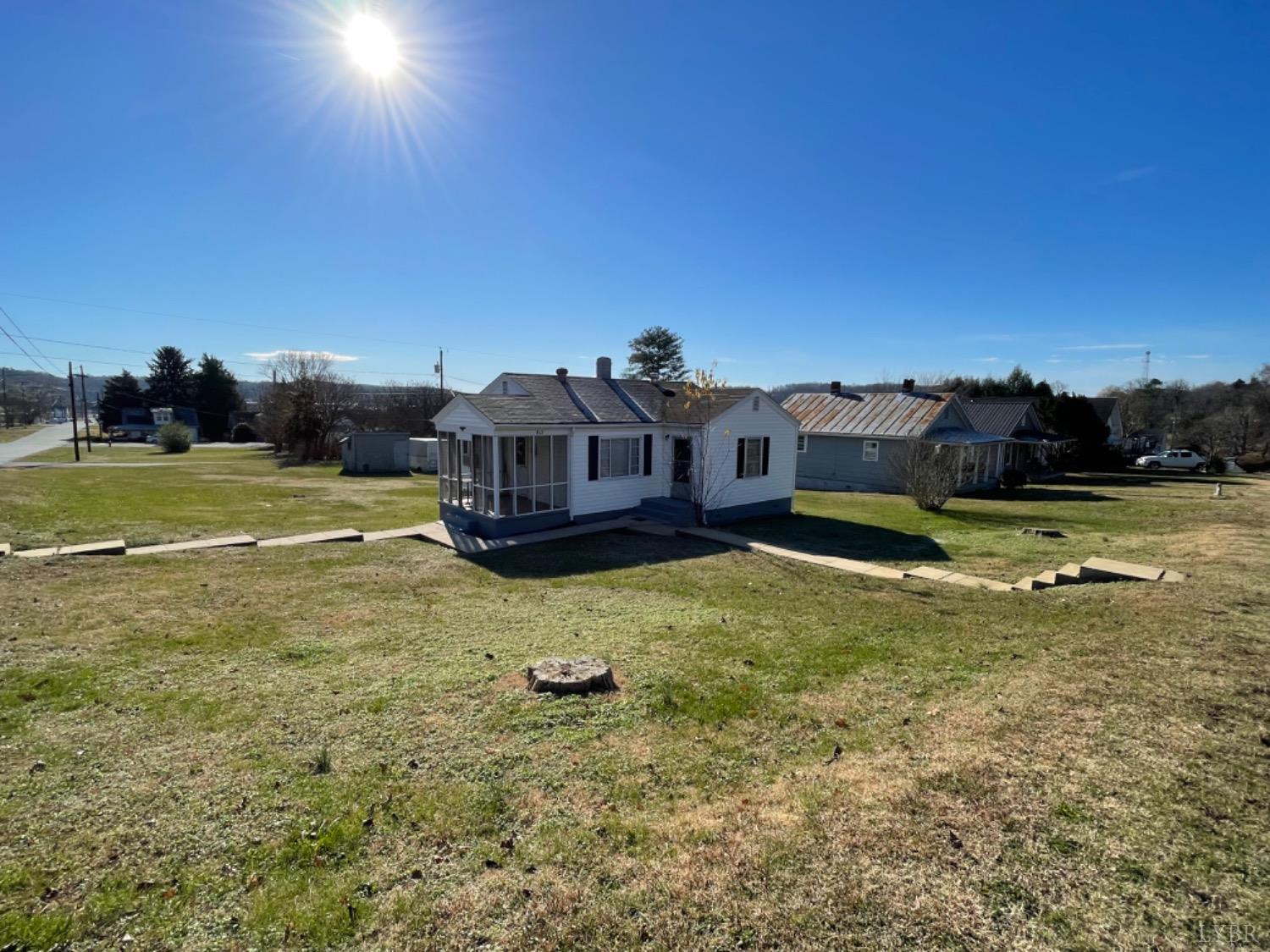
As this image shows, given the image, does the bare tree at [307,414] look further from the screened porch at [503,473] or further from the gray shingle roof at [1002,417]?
the gray shingle roof at [1002,417]

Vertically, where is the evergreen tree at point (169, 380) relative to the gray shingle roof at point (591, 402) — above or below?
above

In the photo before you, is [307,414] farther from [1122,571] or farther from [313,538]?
[1122,571]

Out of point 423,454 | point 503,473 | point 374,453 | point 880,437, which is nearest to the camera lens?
point 503,473

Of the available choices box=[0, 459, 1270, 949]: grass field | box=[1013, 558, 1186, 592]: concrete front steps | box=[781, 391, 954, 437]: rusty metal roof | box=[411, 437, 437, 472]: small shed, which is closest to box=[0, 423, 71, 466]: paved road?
box=[411, 437, 437, 472]: small shed

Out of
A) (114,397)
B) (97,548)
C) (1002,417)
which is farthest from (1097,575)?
(114,397)

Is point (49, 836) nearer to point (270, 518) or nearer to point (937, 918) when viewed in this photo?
point (937, 918)

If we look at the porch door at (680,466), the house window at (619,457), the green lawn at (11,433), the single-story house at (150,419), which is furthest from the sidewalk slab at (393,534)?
the green lawn at (11,433)

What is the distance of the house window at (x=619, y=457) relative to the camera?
61.1 feet

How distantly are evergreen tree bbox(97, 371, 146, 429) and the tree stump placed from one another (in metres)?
88.1

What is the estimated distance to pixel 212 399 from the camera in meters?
71.4

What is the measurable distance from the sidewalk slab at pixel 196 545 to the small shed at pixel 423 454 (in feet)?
69.5

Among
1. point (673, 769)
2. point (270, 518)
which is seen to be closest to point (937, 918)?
point (673, 769)

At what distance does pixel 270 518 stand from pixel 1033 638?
19.4 metres

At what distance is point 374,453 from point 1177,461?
2186 inches
